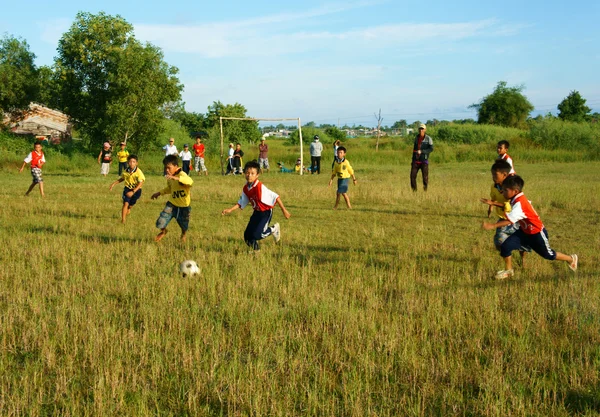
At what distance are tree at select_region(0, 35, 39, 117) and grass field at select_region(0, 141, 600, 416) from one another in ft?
125

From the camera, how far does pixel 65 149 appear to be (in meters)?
38.9

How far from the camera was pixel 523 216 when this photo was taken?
748 centimetres

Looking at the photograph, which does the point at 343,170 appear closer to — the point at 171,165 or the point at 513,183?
the point at 171,165

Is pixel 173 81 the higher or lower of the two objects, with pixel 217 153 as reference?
higher

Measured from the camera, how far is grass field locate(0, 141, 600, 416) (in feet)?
13.7

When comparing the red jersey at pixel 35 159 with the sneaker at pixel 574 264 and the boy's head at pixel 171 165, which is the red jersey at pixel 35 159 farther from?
the sneaker at pixel 574 264

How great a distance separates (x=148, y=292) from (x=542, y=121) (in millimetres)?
47350

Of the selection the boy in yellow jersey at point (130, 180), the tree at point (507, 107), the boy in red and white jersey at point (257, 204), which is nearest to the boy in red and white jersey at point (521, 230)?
the boy in red and white jersey at point (257, 204)

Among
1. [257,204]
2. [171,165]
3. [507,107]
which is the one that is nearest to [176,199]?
[171,165]

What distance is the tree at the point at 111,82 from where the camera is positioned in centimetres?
3541

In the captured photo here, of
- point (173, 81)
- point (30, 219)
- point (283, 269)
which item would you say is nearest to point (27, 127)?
point (173, 81)

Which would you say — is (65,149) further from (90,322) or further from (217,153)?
(90,322)

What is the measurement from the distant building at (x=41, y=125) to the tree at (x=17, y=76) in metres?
1.58

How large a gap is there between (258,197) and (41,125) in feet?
153
